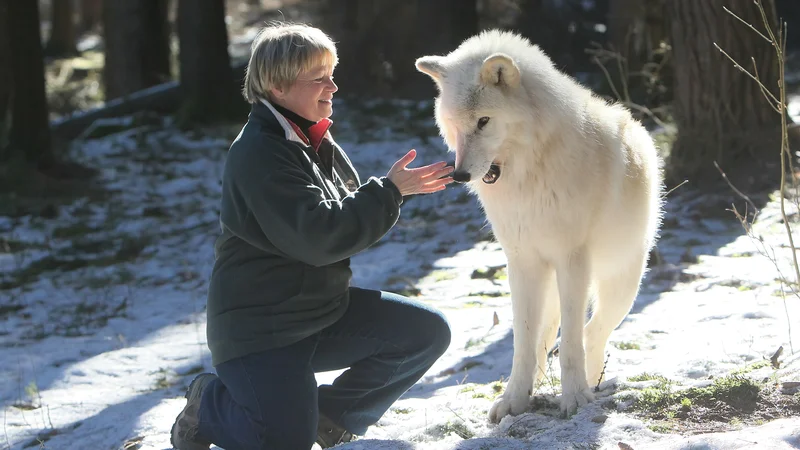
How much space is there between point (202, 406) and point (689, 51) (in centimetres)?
523

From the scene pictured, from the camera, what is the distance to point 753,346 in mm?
4043

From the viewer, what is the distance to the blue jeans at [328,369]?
3.12m

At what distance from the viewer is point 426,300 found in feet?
19.1

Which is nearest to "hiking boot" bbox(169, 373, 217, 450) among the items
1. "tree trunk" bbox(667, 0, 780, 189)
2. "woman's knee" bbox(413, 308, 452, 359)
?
"woman's knee" bbox(413, 308, 452, 359)

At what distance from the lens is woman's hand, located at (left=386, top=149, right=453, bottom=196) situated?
3131mm

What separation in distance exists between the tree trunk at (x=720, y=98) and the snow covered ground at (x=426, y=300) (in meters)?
0.35

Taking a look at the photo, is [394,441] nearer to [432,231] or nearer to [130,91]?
[432,231]

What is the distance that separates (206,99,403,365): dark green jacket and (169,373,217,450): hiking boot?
239mm

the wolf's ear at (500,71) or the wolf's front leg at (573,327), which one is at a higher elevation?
the wolf's ear at (500,71)

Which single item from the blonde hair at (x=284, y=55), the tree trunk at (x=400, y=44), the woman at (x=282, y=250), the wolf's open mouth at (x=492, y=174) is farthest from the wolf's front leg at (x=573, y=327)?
the tree trunk at (x=400, y=44)

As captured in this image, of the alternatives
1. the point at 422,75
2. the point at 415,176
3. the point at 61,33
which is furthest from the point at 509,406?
the point at 61,33

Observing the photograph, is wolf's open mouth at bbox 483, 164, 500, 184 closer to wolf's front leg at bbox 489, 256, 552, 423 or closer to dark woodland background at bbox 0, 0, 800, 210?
wolf's front leg at bbox 489, 256, 552, 423

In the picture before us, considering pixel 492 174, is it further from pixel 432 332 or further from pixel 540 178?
pixel 432 332

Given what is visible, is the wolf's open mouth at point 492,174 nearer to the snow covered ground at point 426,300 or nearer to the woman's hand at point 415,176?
the woman's hand at point 415,176
